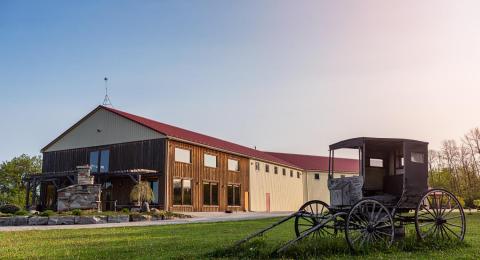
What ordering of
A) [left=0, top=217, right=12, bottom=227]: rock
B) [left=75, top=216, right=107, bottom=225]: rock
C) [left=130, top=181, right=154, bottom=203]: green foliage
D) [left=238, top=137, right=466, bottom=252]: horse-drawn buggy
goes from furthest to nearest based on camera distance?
1. [left=130, top=181, right=154, bottom=203]: green foliage
2. [left=75, top=216, right=107, bottom=225]: rock
3. [left=0, top=217, right=12, bottom=227]: rock
4. [left=238, top=137, right=466, bottom=252]: horse-drawn buggy

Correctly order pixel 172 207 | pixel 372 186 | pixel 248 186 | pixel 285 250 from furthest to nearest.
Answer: pixel 248 186 → pixel 172 207 → pixel 372 186 → pixel 285 250

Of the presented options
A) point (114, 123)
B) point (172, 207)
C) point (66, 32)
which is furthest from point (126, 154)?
point (66, 32)

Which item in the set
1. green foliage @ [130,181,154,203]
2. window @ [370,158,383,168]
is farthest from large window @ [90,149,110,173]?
window @ [370,158,383,168]

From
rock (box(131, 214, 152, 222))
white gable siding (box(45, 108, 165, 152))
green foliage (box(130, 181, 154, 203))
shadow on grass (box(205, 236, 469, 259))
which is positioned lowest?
rock (box(131, 214, 152, 222))

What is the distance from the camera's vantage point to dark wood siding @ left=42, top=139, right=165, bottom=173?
1283 inches

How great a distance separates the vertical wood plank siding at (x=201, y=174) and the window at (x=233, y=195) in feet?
1.22

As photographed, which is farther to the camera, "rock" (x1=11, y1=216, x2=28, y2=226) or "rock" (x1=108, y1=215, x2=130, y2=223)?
"rock" (x1=108, y1=215, x2=130, y2=223)

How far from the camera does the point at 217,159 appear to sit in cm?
3788

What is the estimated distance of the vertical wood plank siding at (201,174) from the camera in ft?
108

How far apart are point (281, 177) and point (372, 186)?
3648cm

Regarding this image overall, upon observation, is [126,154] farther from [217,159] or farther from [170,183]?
[217,159]

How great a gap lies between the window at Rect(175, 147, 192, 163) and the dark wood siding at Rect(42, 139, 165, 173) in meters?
1.39

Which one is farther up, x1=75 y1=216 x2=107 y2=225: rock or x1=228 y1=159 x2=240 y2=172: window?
x1=228 y1=159 x2=240 y2=172: window

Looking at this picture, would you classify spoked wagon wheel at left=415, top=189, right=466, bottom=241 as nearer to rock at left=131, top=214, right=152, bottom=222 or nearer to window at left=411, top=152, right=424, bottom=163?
window at left=411, top=152, right=424, bottom=163
